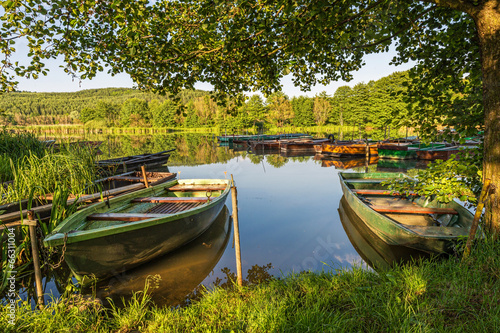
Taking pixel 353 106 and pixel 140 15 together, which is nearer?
pixel 140 15

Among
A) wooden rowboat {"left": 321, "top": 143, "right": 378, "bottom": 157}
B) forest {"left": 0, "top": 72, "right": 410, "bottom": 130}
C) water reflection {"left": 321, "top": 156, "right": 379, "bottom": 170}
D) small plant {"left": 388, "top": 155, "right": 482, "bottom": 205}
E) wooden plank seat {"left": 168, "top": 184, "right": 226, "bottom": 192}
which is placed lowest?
water reflection {"left": 321, "top": 156, "right": 379, "bottom": 170}

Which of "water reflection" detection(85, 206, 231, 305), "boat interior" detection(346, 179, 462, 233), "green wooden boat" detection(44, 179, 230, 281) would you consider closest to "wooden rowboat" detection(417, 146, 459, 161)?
"boat interior" detection(346, 179, 462, 233)

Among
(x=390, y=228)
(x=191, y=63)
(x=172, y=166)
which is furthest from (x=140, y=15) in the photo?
(x=172, y=166)

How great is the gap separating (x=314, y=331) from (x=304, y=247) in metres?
4.15

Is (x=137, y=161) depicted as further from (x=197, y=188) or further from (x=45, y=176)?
(x=45, y=176)

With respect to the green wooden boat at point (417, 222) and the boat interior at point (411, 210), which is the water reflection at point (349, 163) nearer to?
the boat interior at point (411, 210)

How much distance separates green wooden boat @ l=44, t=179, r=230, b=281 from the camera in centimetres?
436

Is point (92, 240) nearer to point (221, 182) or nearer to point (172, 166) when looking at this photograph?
point (221, 182)

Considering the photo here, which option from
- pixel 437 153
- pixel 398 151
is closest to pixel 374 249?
pixel 437 153

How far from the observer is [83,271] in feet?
15.0

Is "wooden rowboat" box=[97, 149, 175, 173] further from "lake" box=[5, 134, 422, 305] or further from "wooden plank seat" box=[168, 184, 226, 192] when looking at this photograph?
"lake" box=[5, 134, 422, 305]

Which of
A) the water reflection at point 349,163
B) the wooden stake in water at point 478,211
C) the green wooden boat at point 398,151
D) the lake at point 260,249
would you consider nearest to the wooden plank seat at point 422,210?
the lake at point 260,249

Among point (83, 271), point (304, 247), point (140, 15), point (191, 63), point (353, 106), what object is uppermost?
point (353, 106)

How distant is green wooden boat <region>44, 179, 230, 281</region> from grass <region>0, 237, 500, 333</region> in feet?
3.55
